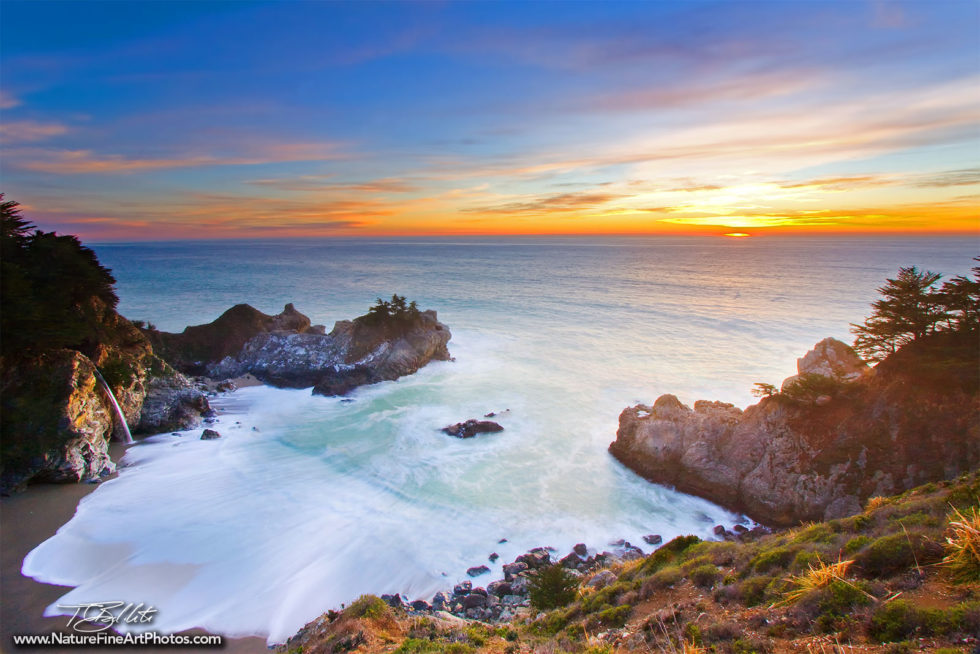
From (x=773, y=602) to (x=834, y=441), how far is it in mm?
12833

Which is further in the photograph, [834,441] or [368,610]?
[834,441]

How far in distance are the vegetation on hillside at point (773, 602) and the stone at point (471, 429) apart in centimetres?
1371

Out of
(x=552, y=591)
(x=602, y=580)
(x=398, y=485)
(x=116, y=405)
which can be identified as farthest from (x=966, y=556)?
(x=116, y=405)

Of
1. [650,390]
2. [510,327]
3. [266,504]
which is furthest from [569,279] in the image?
[266,504]

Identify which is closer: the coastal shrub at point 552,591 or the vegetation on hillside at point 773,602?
the vegetation on hillside at point 773,602

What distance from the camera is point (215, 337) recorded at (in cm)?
3800

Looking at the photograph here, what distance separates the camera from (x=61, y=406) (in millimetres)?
18375

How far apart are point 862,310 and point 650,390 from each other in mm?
46480

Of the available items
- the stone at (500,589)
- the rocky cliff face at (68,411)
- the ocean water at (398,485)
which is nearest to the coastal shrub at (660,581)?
the stone at (500,589)

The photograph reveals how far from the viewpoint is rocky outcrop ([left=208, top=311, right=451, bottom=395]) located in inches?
1355

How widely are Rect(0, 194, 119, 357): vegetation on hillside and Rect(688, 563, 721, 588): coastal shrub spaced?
82.8 ft

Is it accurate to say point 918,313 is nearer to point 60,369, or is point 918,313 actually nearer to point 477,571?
point 477,571

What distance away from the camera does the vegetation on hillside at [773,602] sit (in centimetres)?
601

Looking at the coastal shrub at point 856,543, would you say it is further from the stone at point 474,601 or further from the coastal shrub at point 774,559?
the stone at point 474,601
